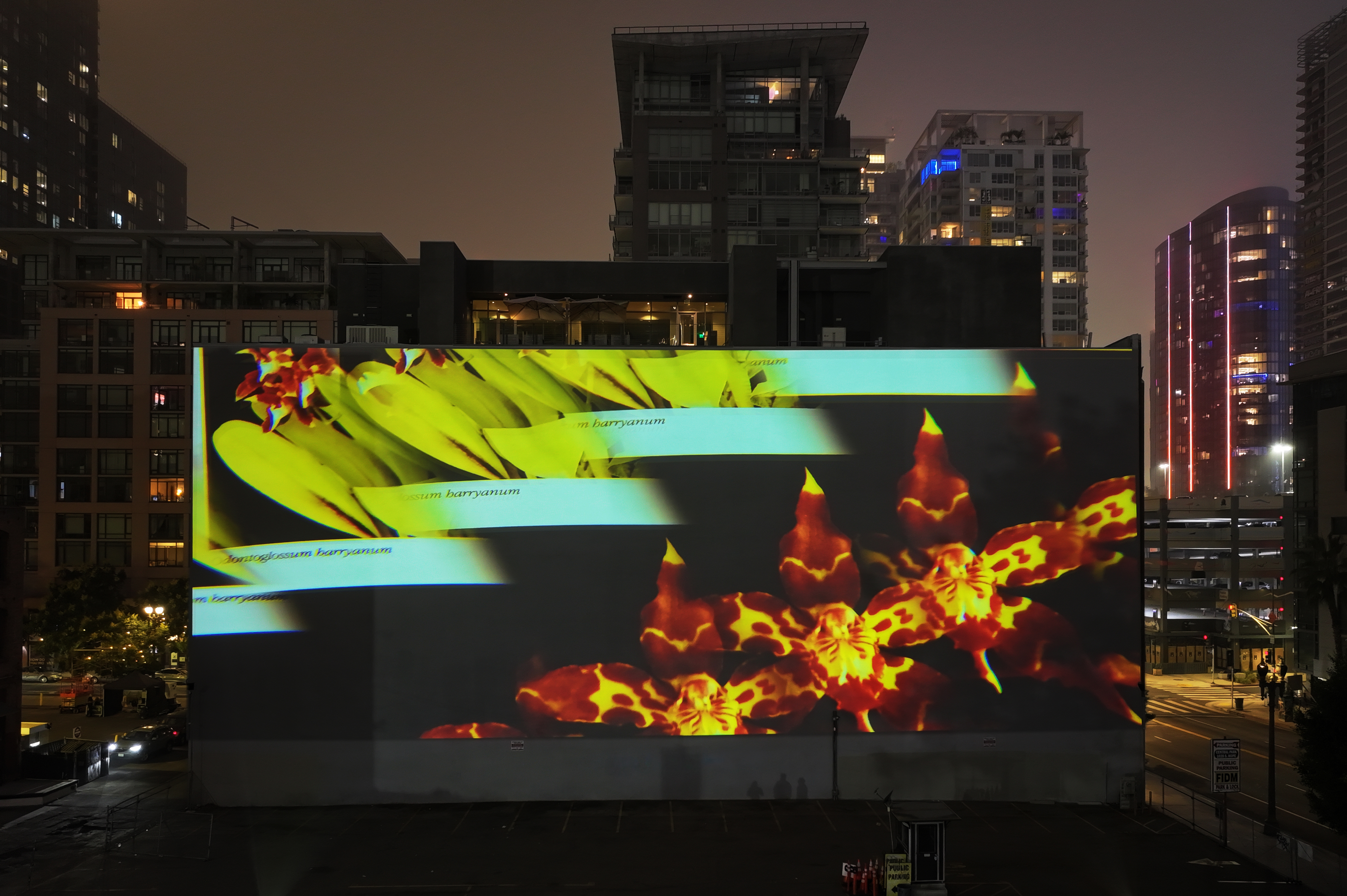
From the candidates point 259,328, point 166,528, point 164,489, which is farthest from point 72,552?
point 259,328

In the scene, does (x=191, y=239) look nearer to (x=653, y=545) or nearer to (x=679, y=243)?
(x=679, y=243)

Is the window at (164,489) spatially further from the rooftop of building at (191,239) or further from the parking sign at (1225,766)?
the parking sign at (1225,766)

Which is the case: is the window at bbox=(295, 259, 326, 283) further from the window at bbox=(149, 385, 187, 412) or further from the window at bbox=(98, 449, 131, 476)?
the window at bbox=(98, 449, 131, 476)

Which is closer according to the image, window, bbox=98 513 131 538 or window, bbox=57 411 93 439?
window, bbox=98 513 131 538

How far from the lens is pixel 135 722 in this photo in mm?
52406

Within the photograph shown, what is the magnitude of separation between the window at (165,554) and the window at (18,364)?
878 inches

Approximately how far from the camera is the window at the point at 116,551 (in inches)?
3452

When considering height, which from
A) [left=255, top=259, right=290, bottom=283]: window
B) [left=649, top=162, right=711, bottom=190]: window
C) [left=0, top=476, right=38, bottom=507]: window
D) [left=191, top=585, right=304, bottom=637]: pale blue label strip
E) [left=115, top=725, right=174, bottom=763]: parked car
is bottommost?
[left=115, top=725, right=174, bottom=763]: parked car

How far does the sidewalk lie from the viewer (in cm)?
5888

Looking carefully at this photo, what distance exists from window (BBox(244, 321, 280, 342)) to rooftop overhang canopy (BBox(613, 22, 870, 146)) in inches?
1840

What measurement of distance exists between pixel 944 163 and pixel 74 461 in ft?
499

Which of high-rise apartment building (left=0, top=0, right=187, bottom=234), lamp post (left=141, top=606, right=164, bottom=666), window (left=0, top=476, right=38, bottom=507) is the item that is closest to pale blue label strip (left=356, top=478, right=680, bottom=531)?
lamp post (left=141, top=606, right=164, bottom=666)

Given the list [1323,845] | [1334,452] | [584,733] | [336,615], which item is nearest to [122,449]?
[336,615]

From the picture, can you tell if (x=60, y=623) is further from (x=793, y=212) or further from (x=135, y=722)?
(x=793, y=212)
